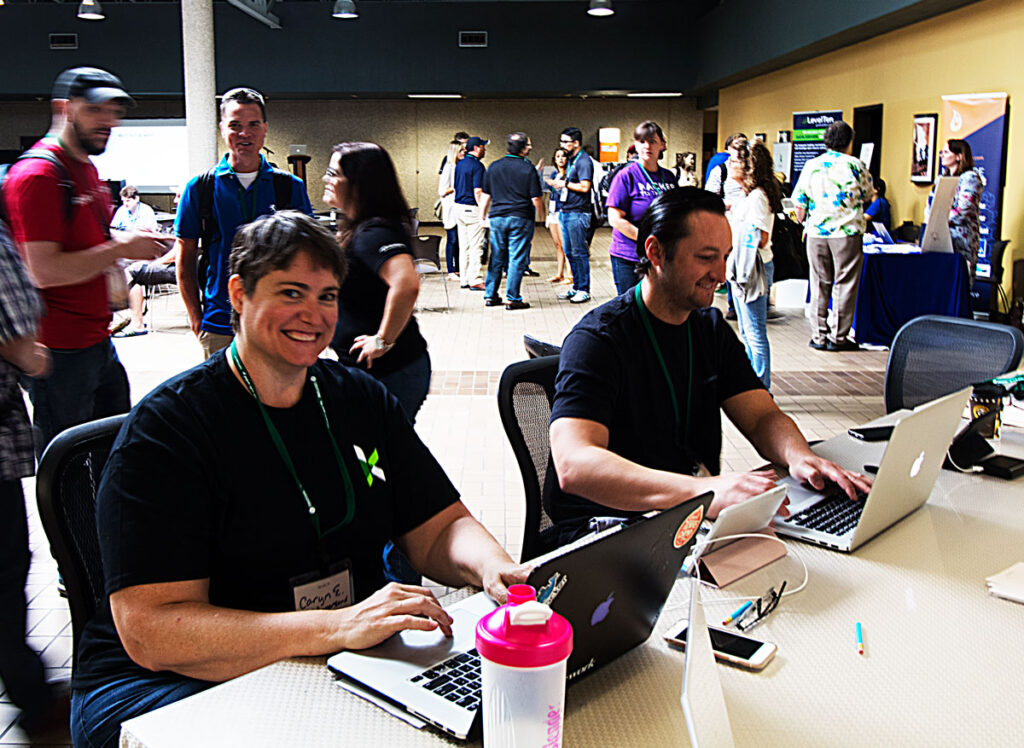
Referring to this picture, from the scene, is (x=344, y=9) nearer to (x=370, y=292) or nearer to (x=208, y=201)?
(x=208, y=201)

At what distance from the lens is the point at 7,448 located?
2.31 metres

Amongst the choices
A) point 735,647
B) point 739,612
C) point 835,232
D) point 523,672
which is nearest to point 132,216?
point 835,232

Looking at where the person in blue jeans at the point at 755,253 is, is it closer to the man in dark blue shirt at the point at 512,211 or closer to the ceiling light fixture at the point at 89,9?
the man in dark blue shirt at the point at 512,211

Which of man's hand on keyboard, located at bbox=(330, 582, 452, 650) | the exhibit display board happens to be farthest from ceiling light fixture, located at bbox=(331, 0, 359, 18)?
man's hand on keyboard, located at bbox=(330, 582, 452, 650)

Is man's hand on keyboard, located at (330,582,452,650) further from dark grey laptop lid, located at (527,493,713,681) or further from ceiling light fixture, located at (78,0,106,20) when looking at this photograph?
ceiling light fixture, located at (78,0,106,20)

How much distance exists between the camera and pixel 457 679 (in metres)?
1.36

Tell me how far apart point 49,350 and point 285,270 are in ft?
5.00

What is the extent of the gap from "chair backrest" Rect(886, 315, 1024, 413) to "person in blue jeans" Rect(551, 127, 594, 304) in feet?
22.8

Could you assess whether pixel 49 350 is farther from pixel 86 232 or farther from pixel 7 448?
pixel 7 448

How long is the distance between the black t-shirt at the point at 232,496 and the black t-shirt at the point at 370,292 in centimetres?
134

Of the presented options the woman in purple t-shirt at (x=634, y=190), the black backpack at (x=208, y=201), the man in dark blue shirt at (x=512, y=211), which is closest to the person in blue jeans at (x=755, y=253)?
the woman in purple t-shirt at (x=634, y=190)

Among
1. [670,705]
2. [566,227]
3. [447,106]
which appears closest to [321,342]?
[670,705]

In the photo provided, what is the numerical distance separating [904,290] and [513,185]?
395 cm

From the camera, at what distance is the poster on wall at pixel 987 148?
28.0 ft
